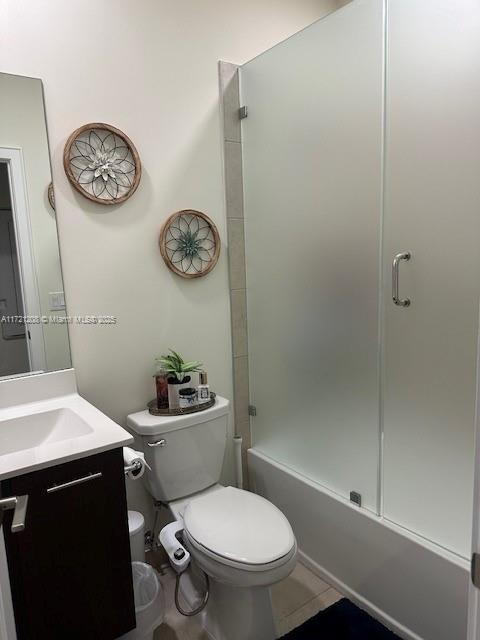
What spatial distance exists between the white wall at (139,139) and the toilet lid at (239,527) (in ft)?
1.51

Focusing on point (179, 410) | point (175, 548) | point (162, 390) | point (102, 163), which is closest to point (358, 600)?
point (175, 548)

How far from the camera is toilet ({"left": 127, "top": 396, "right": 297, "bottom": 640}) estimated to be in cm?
142

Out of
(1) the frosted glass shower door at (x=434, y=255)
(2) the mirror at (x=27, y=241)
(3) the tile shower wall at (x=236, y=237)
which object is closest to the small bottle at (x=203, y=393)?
(3) the tile shower wall at (x=236, y=237)

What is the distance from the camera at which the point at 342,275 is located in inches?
66.2

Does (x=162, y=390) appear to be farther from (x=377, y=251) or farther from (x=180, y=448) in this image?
(x=377, y=251)

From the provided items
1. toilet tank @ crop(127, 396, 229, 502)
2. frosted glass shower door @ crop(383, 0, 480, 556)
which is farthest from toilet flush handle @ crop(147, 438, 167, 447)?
frosted glass shower door @ crop(383, 0, 480, 556)

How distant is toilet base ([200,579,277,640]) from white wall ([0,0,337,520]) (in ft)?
1.88

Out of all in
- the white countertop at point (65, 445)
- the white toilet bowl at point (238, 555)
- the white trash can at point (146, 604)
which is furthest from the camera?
the white trash can at point (146, 604)

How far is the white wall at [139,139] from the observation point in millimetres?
1654

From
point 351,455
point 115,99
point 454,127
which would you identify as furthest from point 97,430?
point 454,127

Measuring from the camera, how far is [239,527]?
1.54m

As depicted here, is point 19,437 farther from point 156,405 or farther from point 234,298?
point 234,298

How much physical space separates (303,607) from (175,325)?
124 centimetres

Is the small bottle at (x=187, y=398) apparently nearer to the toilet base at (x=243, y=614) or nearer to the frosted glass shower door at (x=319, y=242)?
the frosted glass shower door at (x=319, y=242)
